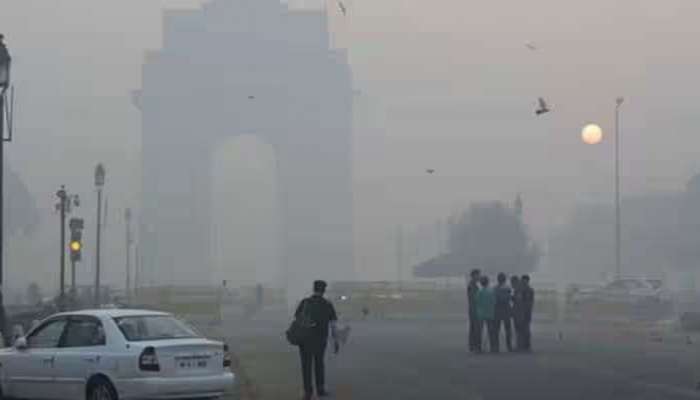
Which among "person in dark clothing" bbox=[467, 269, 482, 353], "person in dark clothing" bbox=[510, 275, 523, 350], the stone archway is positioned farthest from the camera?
the stone archway

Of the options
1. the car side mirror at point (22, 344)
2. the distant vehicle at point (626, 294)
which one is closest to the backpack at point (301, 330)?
the car side mirror at point (22, 344)

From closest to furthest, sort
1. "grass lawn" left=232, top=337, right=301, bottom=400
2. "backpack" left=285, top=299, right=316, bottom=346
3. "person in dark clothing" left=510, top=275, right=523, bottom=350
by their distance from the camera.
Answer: "backpack" left=285, top=299, right=316, bottom=346 < "grass lawn" left=232, top=337, right=301, bottom=400 < "person in dark clothing" left=510, top=275, right=523, bottom=350

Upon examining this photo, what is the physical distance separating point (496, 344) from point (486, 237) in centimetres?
8780

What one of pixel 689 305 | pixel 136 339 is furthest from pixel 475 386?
pixel 689 305

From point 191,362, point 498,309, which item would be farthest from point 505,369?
point 191,362

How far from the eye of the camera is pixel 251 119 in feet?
336

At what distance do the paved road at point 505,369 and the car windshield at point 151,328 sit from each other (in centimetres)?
240

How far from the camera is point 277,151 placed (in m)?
102

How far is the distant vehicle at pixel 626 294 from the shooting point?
52.7 meters

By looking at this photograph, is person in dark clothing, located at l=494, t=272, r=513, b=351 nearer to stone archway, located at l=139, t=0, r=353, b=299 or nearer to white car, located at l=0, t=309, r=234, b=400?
white car, located at l=0, t=309, r=234, b=400

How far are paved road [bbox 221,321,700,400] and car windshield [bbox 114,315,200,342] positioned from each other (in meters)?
2.40

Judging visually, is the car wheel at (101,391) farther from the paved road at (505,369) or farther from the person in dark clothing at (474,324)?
the person in dark clothing at (474,324)

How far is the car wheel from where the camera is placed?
15945 millimetres

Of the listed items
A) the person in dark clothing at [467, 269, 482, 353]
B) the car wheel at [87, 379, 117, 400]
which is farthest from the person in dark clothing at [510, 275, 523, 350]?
the car wheel at [87, 379, 117, 400]
